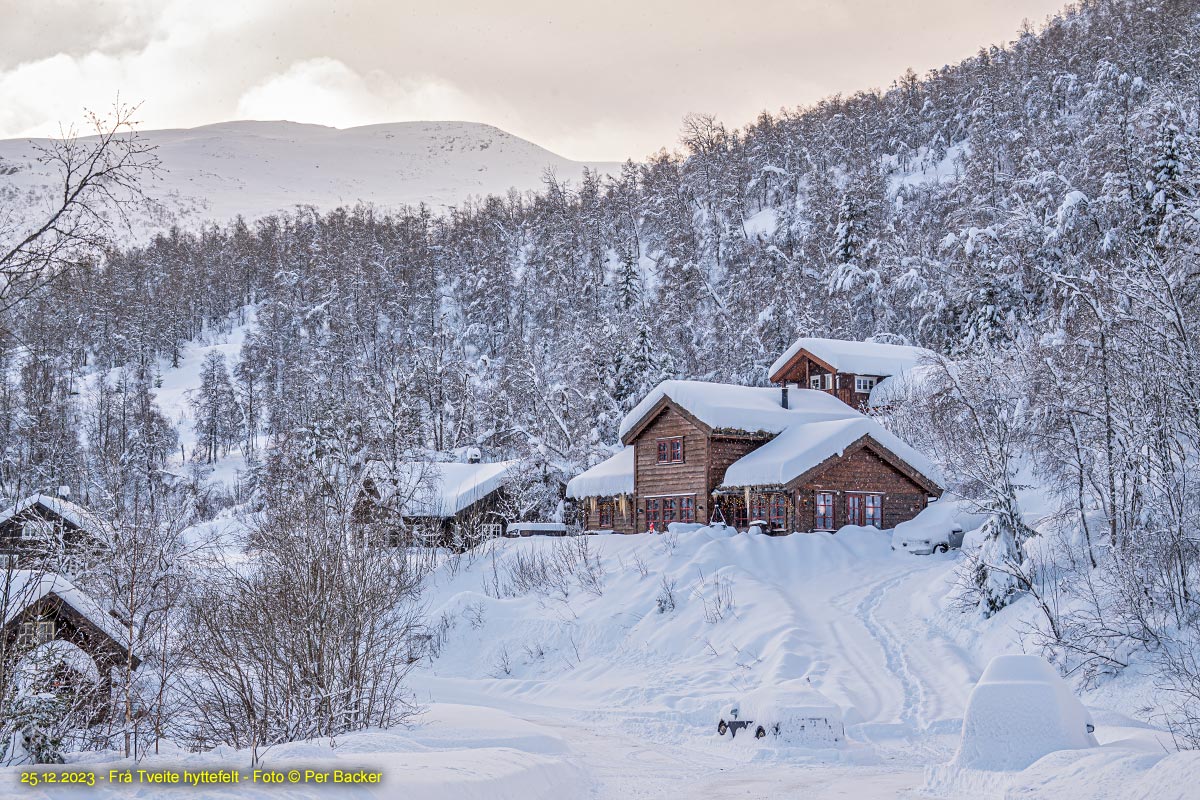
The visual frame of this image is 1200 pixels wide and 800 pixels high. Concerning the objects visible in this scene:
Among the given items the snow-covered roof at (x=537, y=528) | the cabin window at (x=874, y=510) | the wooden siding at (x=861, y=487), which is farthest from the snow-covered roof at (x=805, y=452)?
the snow-covered roof at (x=537, y=528)

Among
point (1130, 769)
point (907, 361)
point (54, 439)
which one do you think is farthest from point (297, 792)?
point (54, 439)

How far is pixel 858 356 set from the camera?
51438 millimetres

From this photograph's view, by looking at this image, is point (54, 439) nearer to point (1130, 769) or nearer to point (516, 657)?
point (516, 657)

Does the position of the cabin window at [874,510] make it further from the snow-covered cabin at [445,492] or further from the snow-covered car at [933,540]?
the snow-covered cabin at [445,492]

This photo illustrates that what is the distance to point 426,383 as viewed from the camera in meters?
70.5

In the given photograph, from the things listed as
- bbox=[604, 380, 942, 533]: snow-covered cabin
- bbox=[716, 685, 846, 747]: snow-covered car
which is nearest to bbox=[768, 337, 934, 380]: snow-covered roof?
bbox=[604, 380, 942, 533]: snow-covered cabin

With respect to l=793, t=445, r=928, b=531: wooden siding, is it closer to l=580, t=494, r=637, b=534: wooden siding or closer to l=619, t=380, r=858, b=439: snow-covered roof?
l=619, t=380, r=858, b=439: snow-covered roof

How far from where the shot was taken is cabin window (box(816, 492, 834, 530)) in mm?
37062

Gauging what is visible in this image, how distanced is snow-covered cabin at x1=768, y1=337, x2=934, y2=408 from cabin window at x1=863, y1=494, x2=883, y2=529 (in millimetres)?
12698

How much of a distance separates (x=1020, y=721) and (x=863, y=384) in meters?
40.4

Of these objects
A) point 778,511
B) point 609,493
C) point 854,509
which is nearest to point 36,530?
point 609,493

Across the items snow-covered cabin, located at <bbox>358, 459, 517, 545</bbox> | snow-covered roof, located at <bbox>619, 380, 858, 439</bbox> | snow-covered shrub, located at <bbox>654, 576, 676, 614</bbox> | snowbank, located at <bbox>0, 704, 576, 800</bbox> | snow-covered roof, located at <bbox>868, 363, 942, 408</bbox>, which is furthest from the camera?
snow-covered roof, located at <bbox>868, 363, 942, 408</bbox>

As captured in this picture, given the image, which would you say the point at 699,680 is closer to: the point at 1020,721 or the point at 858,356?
the point at 1020,721

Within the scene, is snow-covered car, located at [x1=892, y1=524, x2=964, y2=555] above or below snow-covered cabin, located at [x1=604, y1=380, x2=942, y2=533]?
below
